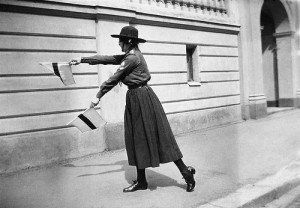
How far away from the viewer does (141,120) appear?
4.01 m

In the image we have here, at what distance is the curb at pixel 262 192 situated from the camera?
364 centimetres

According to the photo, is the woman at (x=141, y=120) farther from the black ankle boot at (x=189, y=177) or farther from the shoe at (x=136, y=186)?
the shoe at (x=136, y=186)

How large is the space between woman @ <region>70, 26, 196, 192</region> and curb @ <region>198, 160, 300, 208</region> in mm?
545

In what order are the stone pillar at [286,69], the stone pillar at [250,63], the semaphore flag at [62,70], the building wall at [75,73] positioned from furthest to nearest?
the stone pillar at [286,69] < the stone pillar at [250,63] < the building wall at [75,73] < the semaphore flag at [62,70]

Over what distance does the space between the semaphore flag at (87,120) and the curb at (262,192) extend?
166 cm

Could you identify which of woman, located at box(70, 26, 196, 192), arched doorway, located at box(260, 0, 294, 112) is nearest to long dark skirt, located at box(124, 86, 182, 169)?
woman, located at box(70, 26, 196, 192)

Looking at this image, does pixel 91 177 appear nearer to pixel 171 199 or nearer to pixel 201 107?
pixel 171 199

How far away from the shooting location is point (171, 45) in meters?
9.11

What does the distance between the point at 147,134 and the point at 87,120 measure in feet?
2.59

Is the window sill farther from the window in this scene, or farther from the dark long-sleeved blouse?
the dark long-sleeved blouse

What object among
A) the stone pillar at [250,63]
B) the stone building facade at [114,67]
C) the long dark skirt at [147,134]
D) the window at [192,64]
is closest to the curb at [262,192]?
the long dark skirt at [147,134]

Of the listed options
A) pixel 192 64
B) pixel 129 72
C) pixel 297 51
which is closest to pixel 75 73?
pixel 129 72

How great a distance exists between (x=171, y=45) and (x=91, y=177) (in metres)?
5.14

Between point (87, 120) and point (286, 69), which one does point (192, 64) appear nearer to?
point (286, 69)
